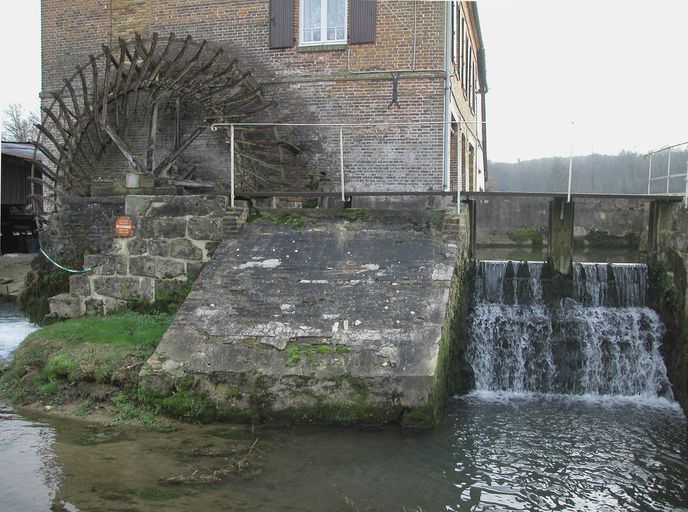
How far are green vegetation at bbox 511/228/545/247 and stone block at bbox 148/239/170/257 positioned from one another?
63.2 ft

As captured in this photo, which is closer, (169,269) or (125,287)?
(169,269)

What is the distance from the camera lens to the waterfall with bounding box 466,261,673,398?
896 cm

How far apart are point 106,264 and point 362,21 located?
637 cm

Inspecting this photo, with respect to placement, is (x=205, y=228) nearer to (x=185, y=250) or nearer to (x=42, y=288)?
(x=185, y=250)

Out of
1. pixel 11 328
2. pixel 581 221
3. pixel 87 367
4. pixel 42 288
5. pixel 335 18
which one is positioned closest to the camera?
pixel 87 367

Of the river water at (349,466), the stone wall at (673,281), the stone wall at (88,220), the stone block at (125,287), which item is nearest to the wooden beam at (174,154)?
the stone wall at (88,220)

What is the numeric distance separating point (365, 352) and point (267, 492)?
207 cm

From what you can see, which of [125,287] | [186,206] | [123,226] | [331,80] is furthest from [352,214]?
[331,80]

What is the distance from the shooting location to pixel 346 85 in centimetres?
1233

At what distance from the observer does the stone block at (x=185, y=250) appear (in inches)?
365

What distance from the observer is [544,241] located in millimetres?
25891

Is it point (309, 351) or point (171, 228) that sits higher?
point (171, 228)

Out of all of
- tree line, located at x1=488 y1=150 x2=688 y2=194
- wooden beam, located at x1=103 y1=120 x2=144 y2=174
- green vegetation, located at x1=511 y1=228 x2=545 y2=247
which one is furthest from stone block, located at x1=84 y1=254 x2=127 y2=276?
tree line, located at x1=488 y1=150 x2=688 y2=194

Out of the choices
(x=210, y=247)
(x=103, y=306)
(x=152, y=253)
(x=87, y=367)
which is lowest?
(x=87, y=367)
